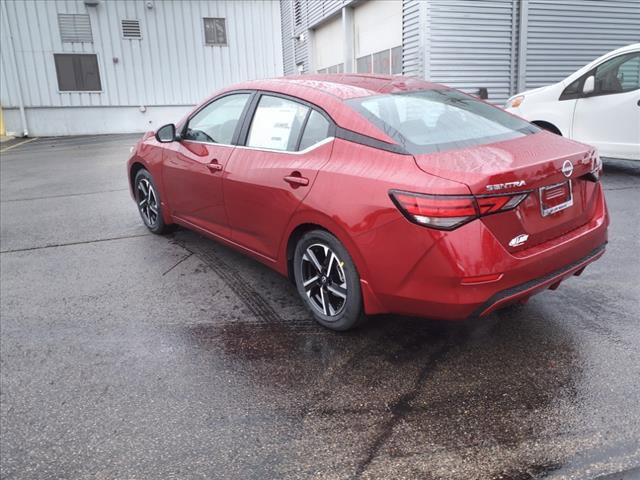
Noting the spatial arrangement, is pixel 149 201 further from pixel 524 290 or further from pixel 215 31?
pixel 215 31

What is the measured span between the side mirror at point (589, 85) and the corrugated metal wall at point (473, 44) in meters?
4.38

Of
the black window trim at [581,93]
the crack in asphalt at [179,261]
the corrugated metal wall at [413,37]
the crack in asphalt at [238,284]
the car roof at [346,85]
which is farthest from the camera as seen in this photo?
the corrugated metal wall at [413,37]

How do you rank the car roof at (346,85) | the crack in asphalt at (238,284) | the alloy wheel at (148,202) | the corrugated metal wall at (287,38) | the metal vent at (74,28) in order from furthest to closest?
the corrugated metal wall at (287,38)
the metal vent at (74,28)
the alloy wheel at (148,202)
the crack in asphalt at (238,284)
the car roof at (346,85)

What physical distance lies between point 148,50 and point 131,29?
38.6 inches

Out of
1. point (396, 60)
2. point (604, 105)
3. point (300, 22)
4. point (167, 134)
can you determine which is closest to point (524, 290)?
point (167, 134)

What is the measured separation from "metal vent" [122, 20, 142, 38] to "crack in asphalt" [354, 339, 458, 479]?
71.5ft

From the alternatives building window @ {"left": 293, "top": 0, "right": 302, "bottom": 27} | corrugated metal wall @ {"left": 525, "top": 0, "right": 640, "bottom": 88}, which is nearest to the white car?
corrugated metal wall @ {"left": 525, "top": 0, "right": 640, "bottom": 88}

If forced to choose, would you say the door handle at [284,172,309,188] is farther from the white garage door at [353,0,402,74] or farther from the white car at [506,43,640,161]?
the white garage door at [353,0,402,74]

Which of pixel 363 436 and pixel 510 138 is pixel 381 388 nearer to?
pixel 363 436

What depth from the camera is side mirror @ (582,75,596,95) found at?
7586 millimetres

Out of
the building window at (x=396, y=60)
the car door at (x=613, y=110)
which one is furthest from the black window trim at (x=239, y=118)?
the building window at (x=396, y=60)

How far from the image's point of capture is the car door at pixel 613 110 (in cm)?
712

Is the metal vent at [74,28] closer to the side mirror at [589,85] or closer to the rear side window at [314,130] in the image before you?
the side mirror at [589,85]

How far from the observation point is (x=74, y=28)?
68.0ft
